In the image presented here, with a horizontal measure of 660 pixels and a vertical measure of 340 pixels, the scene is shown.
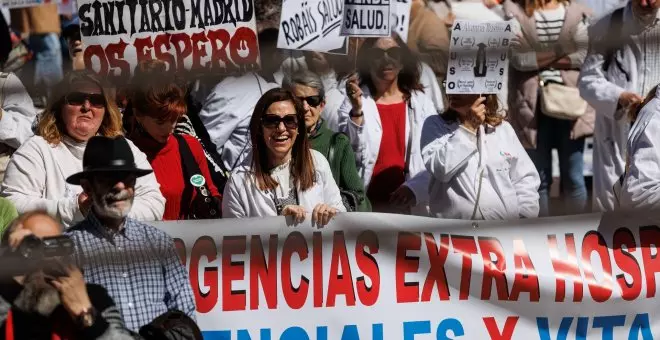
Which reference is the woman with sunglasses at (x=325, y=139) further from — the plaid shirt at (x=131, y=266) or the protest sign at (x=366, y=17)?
the plaid shirt at (x=131, y=266)

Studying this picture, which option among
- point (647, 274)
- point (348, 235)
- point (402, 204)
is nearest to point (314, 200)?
point (348, 235)

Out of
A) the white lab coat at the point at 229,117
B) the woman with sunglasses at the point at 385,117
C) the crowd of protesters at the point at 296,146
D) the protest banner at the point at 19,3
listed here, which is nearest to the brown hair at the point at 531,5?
the crowd of protesters at the point at 296,146

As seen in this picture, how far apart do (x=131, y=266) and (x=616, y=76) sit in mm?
3115

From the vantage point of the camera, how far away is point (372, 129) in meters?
7.12

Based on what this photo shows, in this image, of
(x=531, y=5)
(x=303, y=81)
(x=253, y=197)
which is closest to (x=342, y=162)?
(x=303, y=81)

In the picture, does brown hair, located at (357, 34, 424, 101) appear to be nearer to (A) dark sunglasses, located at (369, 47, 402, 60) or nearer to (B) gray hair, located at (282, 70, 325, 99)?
(A) dark sunglasses, located at (369, 47, 402, 60)

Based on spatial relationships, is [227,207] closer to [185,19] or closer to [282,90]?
[282,90]

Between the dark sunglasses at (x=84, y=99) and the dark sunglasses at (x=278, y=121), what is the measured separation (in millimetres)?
625

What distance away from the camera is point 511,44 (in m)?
6.58

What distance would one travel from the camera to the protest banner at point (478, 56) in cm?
599

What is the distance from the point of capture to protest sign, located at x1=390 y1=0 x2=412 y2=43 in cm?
783

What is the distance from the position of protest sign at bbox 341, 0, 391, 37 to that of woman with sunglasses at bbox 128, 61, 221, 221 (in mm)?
1473

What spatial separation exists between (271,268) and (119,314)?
0.70 m

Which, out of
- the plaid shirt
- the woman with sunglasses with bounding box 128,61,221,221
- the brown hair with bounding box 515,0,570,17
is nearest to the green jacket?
the woman with sunglasses with bounding box 128,61,221,221
